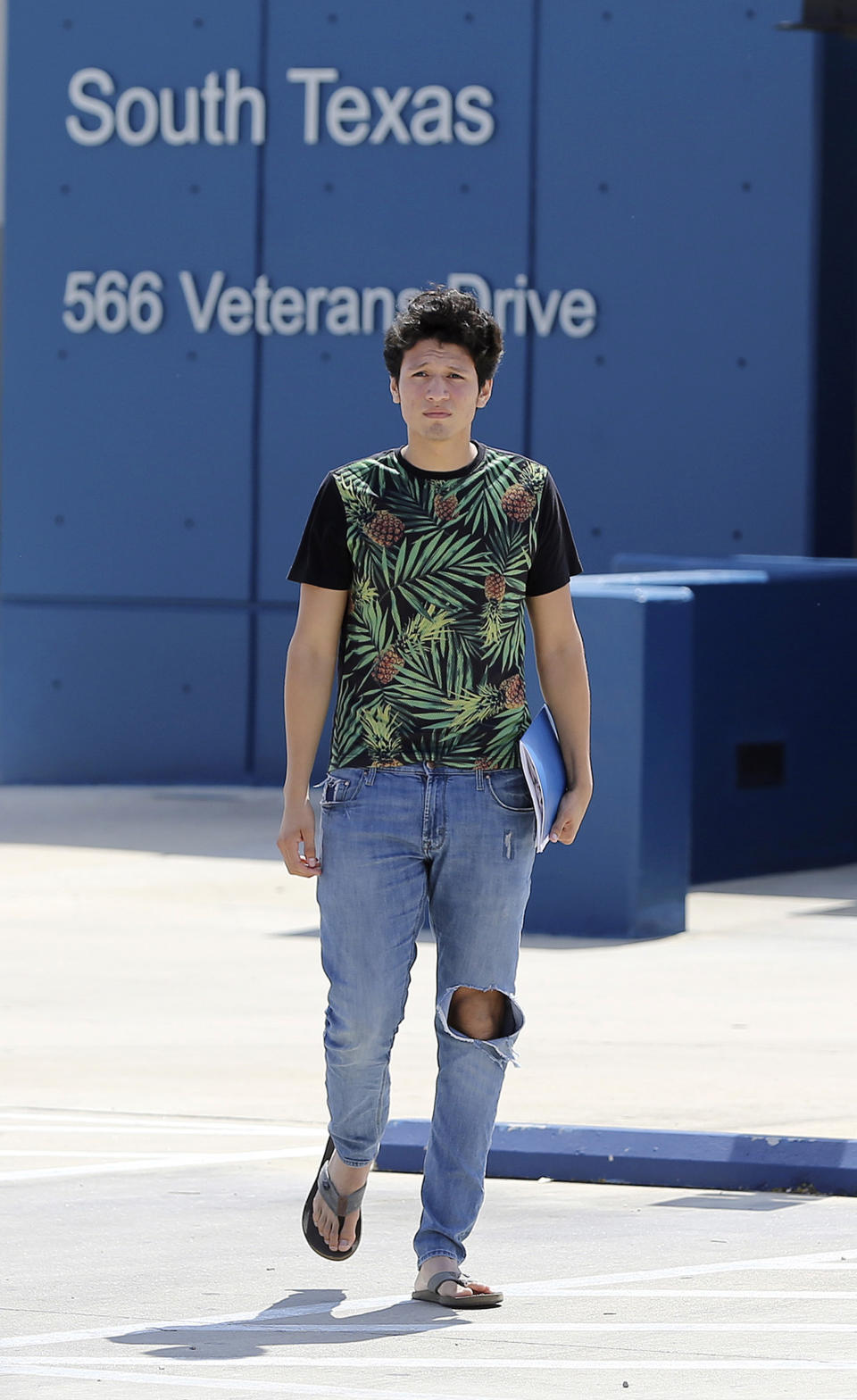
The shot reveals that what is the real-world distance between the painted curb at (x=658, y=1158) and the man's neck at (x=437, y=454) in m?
2.01

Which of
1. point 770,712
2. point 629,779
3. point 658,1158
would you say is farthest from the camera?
point 770,712

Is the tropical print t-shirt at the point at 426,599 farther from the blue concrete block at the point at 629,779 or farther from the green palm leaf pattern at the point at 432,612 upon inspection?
the blue concrete block at the point at 629,779

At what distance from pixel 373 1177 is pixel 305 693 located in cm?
178

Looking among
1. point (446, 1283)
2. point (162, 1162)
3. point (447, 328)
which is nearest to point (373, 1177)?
point (162, 1162)

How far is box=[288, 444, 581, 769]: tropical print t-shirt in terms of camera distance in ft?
17.2

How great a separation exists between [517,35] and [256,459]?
3.08 metres

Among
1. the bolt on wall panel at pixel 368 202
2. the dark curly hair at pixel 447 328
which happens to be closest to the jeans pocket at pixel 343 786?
the dark curly hair at pixel 447 328

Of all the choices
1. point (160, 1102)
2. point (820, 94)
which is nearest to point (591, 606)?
point (160, 1102)

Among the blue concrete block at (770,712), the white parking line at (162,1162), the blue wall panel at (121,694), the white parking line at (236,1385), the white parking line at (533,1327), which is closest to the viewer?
the white parking line at (236,1385)

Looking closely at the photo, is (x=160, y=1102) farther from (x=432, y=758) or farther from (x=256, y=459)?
(x=256, y=459)

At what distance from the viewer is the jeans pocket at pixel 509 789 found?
5.27 meters

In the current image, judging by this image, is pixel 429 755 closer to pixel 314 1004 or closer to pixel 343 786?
pixel 343 786

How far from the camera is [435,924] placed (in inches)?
210

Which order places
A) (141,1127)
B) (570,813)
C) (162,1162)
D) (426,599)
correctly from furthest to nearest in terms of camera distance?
(141,1127) < (162,1162) < (570,813) < (426,599)
